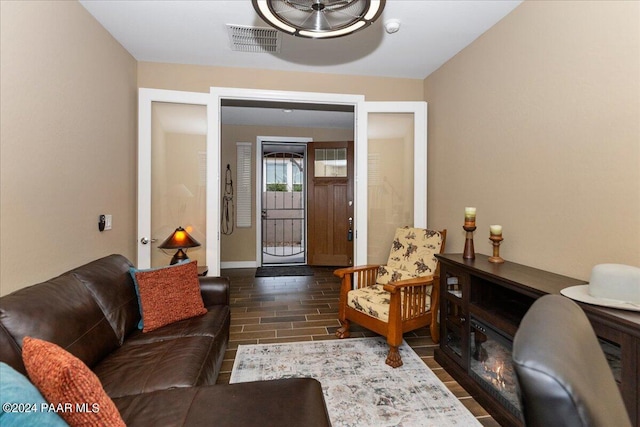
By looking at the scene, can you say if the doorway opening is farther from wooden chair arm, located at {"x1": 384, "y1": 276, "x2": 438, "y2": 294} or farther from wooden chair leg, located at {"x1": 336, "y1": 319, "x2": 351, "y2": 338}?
wooden chair arm, located at {"x1": 384, "y1": 276, "x2": 438, "y2": 294}

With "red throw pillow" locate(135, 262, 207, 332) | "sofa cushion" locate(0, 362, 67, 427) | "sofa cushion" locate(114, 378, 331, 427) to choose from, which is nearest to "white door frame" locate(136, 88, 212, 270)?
"red throw pillow" locate(135, 262, 207, 332)

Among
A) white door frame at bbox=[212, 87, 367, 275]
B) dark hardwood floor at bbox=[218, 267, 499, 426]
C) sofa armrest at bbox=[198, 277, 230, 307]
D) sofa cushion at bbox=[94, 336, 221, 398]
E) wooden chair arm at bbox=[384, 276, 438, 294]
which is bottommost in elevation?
dark hardwood floor at bbox=[218, 267, 499, 426]

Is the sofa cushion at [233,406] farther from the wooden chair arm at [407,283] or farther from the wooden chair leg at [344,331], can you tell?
the wooden chair leg at [344,331]

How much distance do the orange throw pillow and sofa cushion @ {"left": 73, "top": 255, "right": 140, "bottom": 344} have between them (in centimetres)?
101

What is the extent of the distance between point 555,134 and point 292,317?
2875mm

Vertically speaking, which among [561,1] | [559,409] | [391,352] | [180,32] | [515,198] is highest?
[180,32]

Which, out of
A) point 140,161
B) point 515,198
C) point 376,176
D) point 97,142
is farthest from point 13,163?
point 515,198

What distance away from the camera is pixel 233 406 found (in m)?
1.21

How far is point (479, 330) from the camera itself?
6.69 ft

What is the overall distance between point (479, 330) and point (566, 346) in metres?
1.78

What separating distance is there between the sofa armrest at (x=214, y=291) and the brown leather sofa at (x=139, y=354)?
327mm

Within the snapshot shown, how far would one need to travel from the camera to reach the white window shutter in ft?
19.1

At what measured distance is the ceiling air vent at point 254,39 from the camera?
256 centimetres

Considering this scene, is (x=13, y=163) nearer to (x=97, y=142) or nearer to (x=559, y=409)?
(x=97, y=142)
